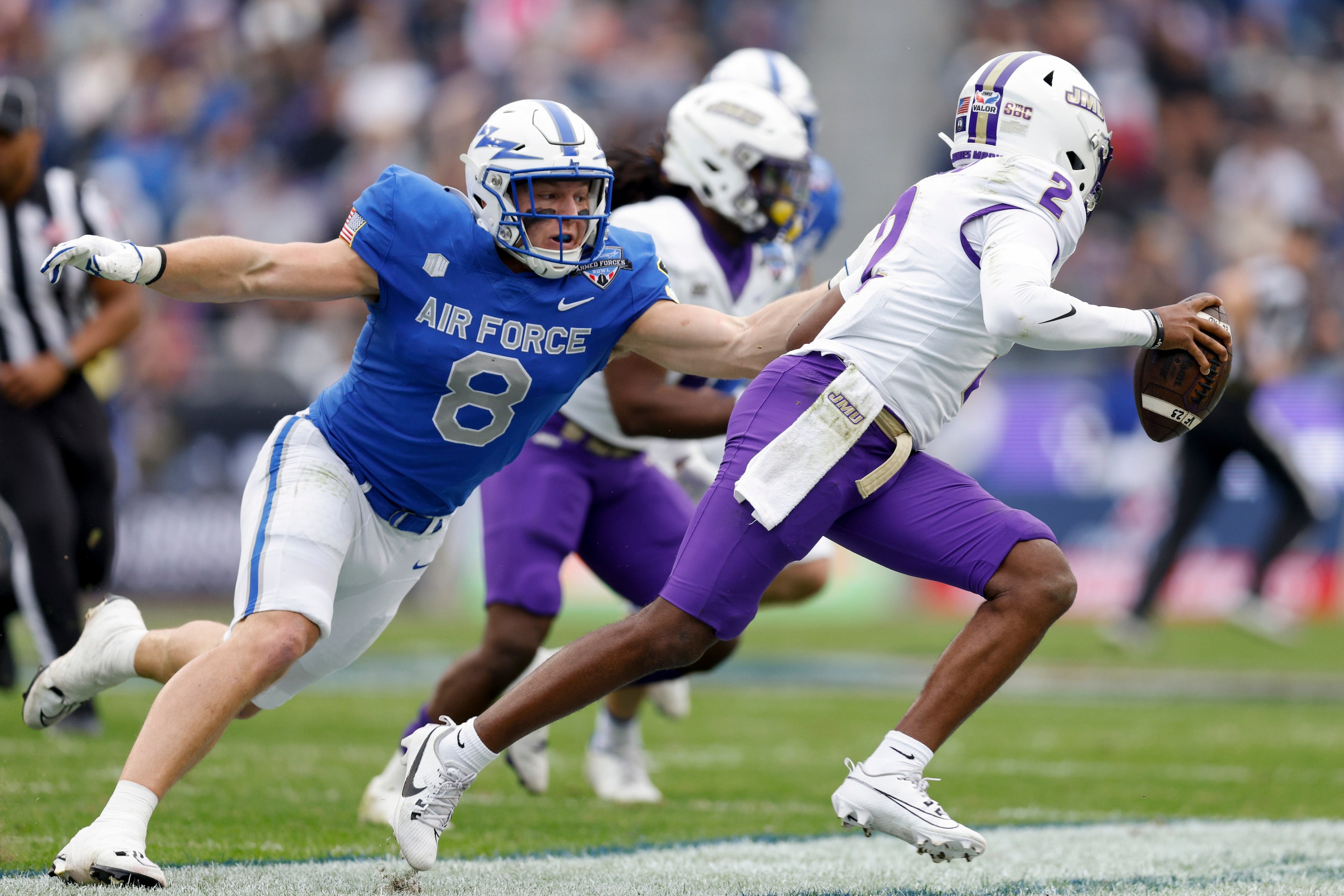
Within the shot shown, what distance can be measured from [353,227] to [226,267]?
1.09 ft

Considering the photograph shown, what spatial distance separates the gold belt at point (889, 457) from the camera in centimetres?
368

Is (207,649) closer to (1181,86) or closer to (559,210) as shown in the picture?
(559,210)

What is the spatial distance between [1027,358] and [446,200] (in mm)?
10046

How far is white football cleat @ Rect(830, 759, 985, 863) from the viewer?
3.41m

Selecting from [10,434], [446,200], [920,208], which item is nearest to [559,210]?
[446,200]

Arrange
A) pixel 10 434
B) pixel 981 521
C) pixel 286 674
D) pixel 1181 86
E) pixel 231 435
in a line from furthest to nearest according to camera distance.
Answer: pixel 1181 86, pixel 231 435, pixel 10 434, pixel 286 674, pixel 981 521

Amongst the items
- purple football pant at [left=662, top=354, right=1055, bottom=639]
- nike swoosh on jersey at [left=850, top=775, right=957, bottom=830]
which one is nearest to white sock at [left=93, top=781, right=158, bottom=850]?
purple football pant at [left=662, top=354, right=1055, bottom=639]

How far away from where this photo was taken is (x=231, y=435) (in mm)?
12648

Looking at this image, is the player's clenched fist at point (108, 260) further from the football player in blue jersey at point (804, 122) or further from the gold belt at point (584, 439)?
the football player in blue jersey at point (804, 122)

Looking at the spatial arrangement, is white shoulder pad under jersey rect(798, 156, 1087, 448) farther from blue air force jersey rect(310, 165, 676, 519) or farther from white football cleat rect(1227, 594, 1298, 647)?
white football cleat rect(1227, 594, 1298, 647)

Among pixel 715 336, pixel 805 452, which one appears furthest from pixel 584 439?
pixel 805 452

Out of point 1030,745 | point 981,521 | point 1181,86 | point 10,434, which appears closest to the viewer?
point 981,521

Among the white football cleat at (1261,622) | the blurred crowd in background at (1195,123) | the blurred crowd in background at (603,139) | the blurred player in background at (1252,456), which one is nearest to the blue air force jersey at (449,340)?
the blurred player in background at (1252,456)

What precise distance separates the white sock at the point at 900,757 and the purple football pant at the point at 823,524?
1.22ft
